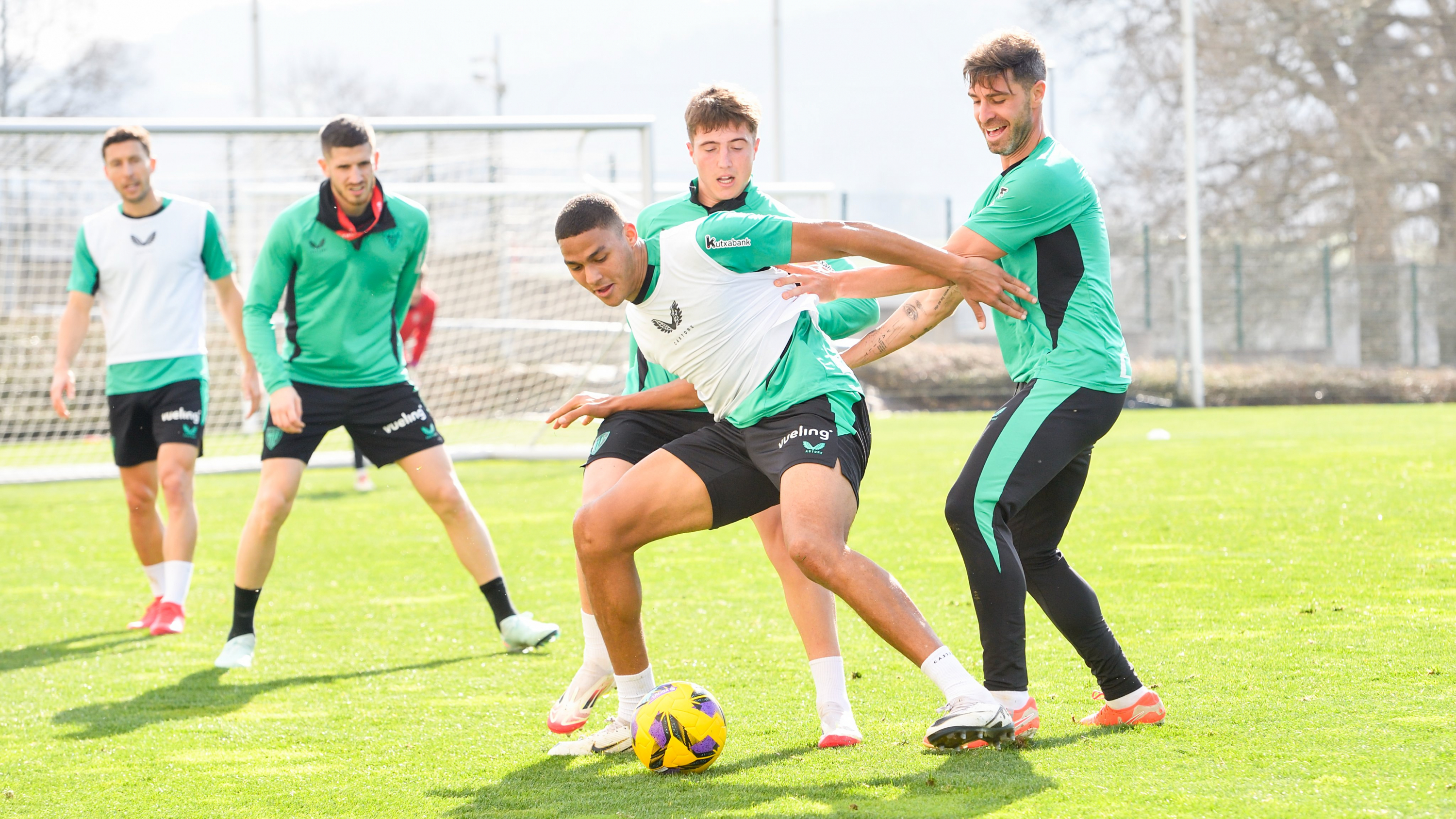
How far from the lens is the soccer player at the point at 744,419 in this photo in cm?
365

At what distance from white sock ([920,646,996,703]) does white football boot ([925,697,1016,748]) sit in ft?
0.05

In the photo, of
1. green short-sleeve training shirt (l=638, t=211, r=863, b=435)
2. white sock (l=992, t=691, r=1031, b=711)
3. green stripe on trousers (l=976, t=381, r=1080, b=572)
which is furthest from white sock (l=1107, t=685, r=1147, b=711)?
green short-sleeve training shirt (l=638, t=211, r=863, b=435)

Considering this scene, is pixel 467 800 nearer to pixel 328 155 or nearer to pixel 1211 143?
pixel 328 155

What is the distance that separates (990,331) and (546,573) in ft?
69.7

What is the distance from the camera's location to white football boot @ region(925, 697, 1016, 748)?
361cm

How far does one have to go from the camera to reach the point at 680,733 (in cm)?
375

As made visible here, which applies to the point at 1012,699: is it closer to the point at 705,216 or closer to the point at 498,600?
the point at 705,216

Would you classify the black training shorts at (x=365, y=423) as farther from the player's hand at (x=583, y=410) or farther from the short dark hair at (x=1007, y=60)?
the short dark hair at (x=1007, y=60)

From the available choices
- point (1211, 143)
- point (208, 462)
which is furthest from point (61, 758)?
point (1211, 143)

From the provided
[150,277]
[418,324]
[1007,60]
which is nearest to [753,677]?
[1007,60]

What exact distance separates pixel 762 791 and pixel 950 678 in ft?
1.95

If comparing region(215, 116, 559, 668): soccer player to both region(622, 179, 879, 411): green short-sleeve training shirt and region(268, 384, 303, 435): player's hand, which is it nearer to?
region(268, 384, 303, 435): player's hand

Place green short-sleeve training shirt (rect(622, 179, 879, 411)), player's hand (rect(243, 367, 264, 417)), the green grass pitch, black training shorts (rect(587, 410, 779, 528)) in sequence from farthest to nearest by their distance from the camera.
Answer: player's hand (rect(243, 367, 264, 417)), black training shorts (rect(587, 410, 779, 528)), green short-sleeve training shirt (rect(622, 179, 879, 411)), the green grass pitch

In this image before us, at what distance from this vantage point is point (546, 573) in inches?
306
